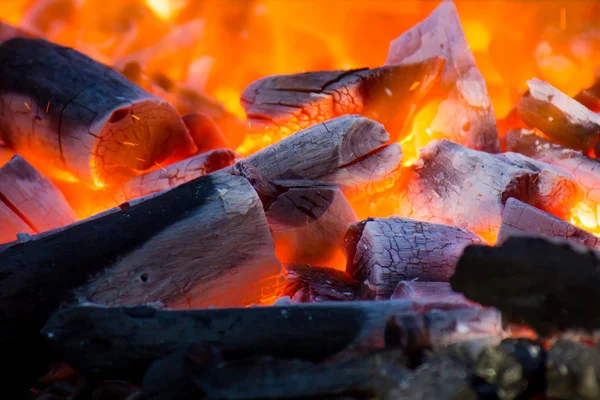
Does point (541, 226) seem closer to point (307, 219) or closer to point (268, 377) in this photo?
point (307, 219)

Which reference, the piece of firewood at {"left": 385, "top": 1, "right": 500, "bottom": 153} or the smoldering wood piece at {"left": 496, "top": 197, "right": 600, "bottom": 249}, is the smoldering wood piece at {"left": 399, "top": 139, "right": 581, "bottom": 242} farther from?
the piece of firewood at {"left": 385, "top": 1, "right": 500, "bottom": 153}

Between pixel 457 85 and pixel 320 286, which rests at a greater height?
pixel 457 85

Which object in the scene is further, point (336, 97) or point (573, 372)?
point (336, 97)

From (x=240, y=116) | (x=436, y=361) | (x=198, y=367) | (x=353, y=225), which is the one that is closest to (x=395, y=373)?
(x=436, y=361)

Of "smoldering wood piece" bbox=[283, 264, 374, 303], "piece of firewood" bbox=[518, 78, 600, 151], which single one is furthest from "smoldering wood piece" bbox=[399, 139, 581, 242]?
"smoldering wood piece" bbox=[283, 264, 374, 303]

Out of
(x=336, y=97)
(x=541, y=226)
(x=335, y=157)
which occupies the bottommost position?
(x=541, y=226)

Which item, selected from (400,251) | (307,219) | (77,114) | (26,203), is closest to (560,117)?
(400,251)

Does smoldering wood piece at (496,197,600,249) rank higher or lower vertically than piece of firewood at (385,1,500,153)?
lower

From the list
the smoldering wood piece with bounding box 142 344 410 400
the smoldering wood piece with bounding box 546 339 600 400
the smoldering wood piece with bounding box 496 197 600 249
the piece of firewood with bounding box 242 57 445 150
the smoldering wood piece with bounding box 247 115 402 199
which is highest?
the piece of firewood with bounding box 242 57 445 150
